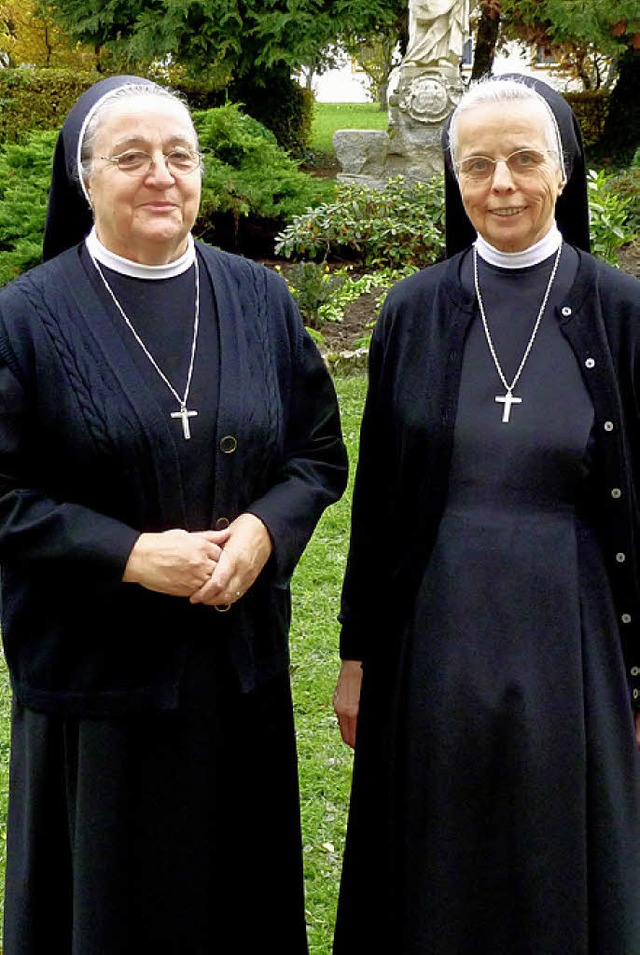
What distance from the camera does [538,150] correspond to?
2.27m

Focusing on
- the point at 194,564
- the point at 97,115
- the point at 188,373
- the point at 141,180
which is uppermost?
the point at 97,115

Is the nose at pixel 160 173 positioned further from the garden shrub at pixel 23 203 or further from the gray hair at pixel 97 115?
the garden shrub at pixel 23 203

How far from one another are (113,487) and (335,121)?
26.6m

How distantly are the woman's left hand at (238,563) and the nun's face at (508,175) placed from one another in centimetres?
73

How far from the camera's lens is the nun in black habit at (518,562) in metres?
2.30

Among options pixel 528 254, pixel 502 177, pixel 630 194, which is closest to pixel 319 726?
pixel 528 254

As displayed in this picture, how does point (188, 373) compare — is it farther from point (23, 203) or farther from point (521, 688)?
point (23, 203)

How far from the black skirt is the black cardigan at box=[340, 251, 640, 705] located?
1.11 ft


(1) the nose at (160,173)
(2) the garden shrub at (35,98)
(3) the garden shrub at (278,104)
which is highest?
(3) the garden shrub at (278,104)

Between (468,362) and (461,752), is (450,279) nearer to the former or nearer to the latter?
(468,362)

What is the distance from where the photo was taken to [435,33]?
42.3ft

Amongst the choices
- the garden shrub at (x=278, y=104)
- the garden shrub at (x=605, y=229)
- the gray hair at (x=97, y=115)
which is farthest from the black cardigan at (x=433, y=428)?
the garden shrub at (x=278, y=104)

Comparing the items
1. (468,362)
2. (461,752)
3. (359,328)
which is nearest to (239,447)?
(468,362)

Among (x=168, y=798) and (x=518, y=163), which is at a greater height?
(x=518, y=163)
